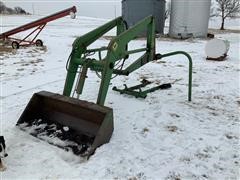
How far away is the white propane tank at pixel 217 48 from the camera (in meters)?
8.61

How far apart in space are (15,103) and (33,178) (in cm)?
235

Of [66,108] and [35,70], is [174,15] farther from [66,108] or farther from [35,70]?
[66,108]

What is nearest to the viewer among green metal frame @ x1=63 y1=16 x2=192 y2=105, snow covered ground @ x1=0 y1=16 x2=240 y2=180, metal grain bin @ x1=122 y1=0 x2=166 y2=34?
snow covered ground @ x1=0 y1=16 x2=240 y2=180

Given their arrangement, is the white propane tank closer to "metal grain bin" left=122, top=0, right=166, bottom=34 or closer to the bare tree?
"metal grain bin" left=122, top=0, right=166, bottom=34

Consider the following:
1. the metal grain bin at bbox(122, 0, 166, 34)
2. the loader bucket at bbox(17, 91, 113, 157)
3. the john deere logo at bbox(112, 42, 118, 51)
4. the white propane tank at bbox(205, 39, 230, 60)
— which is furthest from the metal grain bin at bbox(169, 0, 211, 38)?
the loader bucket at bbox(17, 91, 113, 157)

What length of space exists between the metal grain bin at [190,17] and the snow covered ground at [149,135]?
27.9ft

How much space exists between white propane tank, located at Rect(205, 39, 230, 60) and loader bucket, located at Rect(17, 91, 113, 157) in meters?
6.23

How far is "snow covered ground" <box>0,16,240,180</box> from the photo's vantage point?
295cm

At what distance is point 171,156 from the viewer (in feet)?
10.6

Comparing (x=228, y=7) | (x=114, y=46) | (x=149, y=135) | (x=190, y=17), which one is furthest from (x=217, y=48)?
(x=228, y=7)

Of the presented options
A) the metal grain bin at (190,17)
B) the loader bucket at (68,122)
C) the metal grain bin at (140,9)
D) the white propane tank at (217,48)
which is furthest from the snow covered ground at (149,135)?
the metal grain bin at (140,9)

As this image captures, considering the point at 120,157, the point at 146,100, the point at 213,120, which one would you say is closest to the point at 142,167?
the point at 120,157

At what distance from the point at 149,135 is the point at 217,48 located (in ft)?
19.5

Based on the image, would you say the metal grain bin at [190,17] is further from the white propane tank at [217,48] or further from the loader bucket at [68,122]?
the loader bucket at [68,122]
